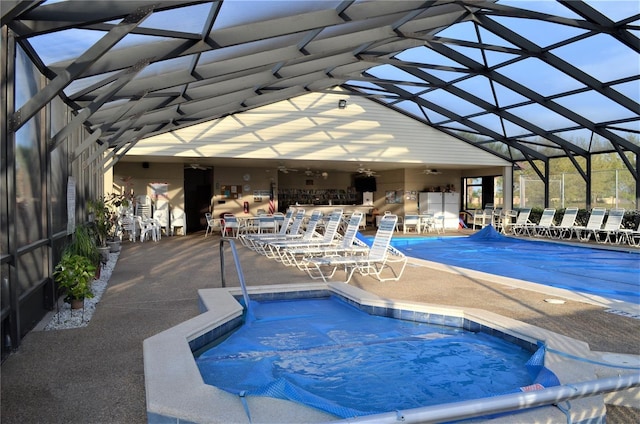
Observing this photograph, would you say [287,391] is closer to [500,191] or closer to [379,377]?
[379,377]

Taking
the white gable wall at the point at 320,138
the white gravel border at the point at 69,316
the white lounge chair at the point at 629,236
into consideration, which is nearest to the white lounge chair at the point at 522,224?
the white gable wall at the point at 320,138

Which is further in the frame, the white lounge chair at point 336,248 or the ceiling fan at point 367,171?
the ceiling fan at point 367,171

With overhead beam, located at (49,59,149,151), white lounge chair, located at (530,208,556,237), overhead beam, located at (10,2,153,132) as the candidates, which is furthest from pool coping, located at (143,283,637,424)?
white lounge chair, located at (530,208,556,237)

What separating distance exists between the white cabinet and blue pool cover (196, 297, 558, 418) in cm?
1425

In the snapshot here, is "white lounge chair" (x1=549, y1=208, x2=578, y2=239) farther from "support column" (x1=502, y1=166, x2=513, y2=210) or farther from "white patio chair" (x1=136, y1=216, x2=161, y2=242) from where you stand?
"white patio chair" (x1=136, y1=216, x2=161, y2=242)

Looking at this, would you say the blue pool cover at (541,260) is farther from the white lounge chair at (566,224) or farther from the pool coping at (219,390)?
the pool coping at (219,390)

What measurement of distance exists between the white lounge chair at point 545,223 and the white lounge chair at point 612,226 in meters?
1.42

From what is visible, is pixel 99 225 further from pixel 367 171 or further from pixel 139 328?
pixel 367 171

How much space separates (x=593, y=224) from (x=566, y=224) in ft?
2.62

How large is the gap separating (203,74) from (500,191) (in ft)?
49.8

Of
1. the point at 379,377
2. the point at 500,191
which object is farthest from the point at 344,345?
the point at 500,191

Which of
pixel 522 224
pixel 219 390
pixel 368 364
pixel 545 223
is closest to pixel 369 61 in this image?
pixel 368 364

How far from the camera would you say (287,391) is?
2779 millimetres

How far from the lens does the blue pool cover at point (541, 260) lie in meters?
7.62
